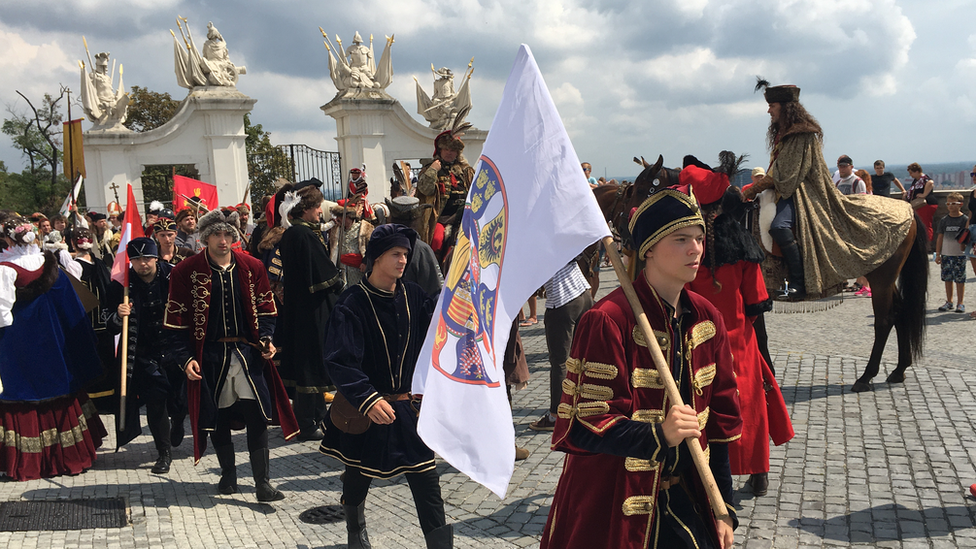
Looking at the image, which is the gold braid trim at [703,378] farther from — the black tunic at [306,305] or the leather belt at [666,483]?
the black tunic at [306,305]

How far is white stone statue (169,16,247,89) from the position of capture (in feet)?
69.9

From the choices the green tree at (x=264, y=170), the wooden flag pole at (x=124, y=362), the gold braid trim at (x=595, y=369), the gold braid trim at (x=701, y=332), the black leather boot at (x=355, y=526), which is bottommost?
the black leather boot at (x=355, y=526)

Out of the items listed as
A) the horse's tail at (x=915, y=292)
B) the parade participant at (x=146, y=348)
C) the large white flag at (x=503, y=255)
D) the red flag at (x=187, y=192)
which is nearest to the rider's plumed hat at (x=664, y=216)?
the large white flag at (x=503, y=255)

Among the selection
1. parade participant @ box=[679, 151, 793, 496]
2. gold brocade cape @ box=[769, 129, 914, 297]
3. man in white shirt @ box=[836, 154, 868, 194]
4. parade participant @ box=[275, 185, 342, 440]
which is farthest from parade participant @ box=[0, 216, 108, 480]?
man in white shirt @ box=[836, 154, 868, 194]

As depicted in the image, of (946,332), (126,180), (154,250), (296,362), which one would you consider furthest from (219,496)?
(126,180)

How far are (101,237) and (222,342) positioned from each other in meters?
9.12

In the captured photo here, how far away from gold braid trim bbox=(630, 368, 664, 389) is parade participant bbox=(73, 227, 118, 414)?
18.7 ft

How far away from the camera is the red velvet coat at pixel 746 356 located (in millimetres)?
4668

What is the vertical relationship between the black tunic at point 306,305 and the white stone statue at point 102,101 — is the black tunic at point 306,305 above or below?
below

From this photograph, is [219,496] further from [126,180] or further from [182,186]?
[126,180]

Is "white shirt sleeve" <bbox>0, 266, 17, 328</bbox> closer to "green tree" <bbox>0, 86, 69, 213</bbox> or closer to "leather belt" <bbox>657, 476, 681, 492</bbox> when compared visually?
"leather belt" <bbox>657, 476, 681, 492</bbox>

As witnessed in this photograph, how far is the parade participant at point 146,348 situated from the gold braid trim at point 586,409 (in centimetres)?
481

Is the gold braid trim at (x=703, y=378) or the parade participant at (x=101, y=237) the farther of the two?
the parade participant at (x=101, y=237)

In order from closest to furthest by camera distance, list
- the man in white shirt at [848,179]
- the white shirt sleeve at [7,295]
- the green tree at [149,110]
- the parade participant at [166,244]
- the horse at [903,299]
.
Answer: the white shirt sleeve at [7,295] → the parade participant at [166,244] → the horse at [903,299] → the man in white shirt at [848,179] → the green tree at [149,110]
